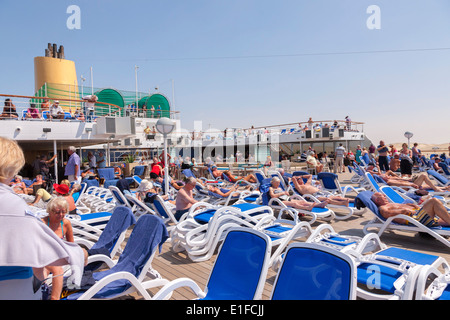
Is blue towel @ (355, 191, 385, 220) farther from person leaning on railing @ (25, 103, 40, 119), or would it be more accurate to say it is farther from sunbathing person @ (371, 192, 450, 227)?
person leaning on railing @ (25, 103, 40, 119)

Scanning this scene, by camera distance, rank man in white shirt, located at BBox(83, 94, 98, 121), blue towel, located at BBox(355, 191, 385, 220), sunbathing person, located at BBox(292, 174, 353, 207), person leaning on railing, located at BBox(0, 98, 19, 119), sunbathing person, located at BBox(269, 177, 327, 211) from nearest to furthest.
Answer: blue towel, located at BBox(355, 191, 385, 220)
sunbathing person, located at BBox(269, 177, 327, 211)
sunbathing person, located at BBox(292, 174, 353, 207)
person leaning on railing, located at BBox(0, 98, 19, 119)
man in white shirt, located at BBox(83, 94, 98, 121)

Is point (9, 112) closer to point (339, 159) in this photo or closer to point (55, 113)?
point (55, 113)

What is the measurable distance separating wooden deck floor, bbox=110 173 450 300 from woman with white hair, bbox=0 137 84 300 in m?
1.65

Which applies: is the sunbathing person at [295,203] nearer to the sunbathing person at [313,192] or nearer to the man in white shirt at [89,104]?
the sunbathing person at [313,192]

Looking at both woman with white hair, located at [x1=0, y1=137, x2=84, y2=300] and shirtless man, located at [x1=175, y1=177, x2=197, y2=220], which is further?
shirtless man, located at [x1=175, y1=177, x2=197, y2=220]

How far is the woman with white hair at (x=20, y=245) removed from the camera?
3.60 feet

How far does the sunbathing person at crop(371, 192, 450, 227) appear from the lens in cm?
375

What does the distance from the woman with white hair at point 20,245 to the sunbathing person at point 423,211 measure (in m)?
4.09

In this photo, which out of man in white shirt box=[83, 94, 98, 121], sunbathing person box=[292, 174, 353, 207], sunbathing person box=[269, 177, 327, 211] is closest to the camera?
sunbathing person box=[269, 177, 327, 211]

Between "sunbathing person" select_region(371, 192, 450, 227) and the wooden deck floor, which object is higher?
"sunbathing person" select_region(371, 192, 450, 227)

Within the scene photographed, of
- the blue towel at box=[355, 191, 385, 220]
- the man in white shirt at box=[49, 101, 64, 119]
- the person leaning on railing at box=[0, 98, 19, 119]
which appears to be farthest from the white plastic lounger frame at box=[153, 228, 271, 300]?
the man in white shirt at box=[49, 101, 64, 119]

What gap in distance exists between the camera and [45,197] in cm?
551

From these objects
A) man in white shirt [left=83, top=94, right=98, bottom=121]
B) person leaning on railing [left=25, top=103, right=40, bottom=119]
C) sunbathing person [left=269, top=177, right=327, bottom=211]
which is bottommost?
sunbathing person [left=269, top=177, right=327, bottom=211]

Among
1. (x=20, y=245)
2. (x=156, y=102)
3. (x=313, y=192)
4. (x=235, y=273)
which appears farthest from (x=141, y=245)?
(x=156, y=102)
